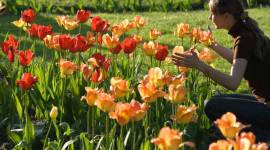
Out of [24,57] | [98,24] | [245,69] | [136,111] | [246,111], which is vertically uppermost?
[98,24]

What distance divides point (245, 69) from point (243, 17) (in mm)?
365

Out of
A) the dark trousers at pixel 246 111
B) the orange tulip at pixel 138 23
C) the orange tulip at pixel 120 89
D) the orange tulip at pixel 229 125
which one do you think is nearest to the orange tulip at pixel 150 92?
the orange tulip at pixel 120 89

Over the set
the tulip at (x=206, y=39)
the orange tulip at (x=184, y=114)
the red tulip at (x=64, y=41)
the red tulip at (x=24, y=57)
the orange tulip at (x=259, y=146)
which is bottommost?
the orange tulip at (x=184, y=114)

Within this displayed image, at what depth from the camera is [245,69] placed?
2770 millimetres

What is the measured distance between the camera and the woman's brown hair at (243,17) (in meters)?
2.66

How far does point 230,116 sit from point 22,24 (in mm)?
2608

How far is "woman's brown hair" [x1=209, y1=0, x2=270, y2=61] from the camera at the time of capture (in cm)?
266

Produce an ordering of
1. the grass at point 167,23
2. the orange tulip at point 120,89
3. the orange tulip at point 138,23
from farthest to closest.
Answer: the grass at point 167,23, the orange tulip at point 138,23, the orange tulip at point 120,89

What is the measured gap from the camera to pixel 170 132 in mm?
1387

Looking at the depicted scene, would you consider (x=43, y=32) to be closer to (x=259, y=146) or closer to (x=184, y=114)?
(x=184, y=114)

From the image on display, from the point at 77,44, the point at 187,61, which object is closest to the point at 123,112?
the point at 187,61

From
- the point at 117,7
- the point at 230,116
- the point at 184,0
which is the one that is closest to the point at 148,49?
the point at 230,116

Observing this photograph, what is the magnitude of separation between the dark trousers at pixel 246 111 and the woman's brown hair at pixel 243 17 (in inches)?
13.8

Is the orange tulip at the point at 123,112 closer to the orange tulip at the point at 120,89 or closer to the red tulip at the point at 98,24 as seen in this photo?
the orange tulip at the point at 120,89
